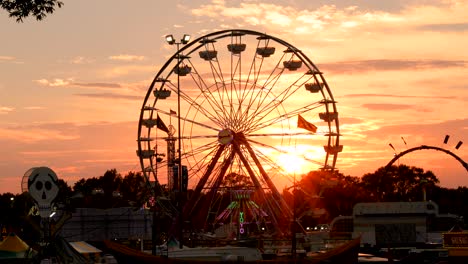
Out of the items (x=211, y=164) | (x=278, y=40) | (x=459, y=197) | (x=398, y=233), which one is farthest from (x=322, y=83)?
(x=459, y=197)

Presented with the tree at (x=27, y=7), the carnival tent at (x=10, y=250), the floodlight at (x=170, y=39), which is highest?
the floodlight at (x=170, y=39)

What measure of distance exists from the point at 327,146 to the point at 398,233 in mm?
57587

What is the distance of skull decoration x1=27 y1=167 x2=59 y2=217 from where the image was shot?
3018 centimetres

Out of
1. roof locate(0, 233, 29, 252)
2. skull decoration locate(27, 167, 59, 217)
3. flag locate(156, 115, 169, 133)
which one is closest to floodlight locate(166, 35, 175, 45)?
flag locate(156, 115, 169, 133)

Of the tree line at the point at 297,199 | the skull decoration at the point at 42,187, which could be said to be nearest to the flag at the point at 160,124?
the tree line at the point at 297,199

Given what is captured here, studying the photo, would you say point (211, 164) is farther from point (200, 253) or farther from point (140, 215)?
point (140, 215)

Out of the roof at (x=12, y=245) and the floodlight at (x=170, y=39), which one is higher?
the floodlight at (x=170, y=39)

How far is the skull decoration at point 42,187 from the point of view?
30.2m

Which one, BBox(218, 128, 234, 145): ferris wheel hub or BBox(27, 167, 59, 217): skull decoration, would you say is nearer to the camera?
BBox(27, 167, 59, 217): skull decoration

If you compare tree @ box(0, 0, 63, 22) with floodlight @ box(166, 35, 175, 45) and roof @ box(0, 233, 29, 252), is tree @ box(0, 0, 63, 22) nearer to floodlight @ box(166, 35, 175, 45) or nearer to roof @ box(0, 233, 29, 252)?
roof @ box(0, 233, 29, 252)

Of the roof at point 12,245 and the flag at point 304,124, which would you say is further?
the flag at point 304,124

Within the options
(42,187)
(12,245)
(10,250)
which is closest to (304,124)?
(12,245)

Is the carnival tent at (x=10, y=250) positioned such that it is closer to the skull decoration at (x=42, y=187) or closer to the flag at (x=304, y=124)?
the flag at (x=304, y=124)

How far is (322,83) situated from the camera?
245 feet
